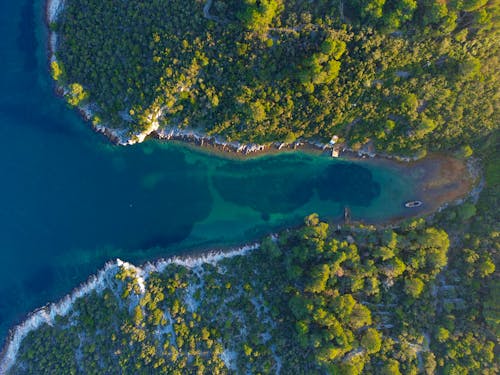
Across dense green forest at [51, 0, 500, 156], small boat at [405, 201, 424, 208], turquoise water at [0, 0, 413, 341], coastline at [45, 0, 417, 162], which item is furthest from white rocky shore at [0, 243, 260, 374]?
small boat at [405, 201, 424, 208]

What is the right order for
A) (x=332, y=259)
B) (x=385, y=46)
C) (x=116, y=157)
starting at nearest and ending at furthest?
(x=385, y=46)
(x=332, y=259)
(x=116, y=157)

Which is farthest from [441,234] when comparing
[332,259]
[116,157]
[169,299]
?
[116,157]

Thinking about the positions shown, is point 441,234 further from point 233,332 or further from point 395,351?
point 233,332

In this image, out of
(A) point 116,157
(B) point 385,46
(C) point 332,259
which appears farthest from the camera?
(A) point 116,157

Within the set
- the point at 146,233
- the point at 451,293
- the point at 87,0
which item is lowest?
the point at 451,293

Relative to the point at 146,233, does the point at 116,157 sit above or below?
above

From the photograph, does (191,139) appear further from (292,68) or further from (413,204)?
(413,204)

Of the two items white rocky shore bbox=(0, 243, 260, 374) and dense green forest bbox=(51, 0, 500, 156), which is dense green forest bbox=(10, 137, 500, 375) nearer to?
white rocky shore bbox=(0, 243, 260, 374)

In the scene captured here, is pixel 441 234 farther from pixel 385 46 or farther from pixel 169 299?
pixel 169 299

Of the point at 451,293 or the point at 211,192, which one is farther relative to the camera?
the point at 211,192
